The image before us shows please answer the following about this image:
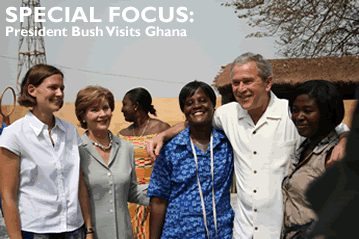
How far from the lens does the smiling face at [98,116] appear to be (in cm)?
258

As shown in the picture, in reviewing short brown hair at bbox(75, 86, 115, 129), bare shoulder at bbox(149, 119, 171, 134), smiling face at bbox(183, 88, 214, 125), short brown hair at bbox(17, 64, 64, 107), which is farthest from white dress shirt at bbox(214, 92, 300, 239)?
bare shoulder at bbox(149, 119, 171, 134)

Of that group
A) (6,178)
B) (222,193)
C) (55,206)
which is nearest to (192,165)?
(222,193)

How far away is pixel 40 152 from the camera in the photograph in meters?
2.14

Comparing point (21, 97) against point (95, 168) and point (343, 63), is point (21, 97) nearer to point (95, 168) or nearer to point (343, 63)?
point (95, 168)

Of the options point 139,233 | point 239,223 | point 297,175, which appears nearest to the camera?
point 297,175

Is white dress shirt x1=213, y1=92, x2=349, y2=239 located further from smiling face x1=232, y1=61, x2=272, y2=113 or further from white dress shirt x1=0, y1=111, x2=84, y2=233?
white dress shirt x1=0, y1=111, x2=84, y2=233

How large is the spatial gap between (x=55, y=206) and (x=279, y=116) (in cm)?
165

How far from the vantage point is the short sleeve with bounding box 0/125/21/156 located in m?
2.02

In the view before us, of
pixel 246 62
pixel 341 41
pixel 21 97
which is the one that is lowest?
pixel 21 97

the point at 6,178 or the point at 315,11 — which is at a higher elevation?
the point at 315,11

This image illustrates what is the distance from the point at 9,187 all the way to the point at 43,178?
0.19 m

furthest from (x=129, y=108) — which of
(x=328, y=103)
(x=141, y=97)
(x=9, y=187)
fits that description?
(x=328, y=103)

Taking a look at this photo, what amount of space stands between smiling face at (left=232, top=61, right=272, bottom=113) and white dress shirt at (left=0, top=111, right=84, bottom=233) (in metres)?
1.28

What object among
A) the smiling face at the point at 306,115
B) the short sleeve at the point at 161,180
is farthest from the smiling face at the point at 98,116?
the smiling face at the point at 306,115
